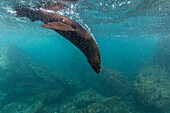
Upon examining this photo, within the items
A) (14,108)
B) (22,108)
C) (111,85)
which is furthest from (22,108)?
(111,85)

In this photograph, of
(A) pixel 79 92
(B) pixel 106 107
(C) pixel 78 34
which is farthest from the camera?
(A) pixel 79 92

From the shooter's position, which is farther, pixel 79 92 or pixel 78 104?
pixel 79 92

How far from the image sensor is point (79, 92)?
21.8m

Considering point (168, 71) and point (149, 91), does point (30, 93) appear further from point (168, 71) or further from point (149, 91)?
point (168, 71)

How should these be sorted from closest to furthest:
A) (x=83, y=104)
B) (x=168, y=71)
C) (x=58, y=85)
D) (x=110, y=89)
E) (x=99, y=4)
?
(x=99, y=4) → (x=83, y=104) → (x=110, y=89) → (x=58, y=85) → (x=168, y=71)

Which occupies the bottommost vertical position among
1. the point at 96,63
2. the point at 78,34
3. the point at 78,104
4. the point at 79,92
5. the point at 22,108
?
the point at 22,108

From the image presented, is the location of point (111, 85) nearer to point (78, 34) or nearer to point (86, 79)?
point (86, 79)

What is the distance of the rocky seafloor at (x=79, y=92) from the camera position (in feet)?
49.5

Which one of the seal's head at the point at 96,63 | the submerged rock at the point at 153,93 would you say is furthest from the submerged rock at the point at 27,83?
the seal's head at the point at 96,63

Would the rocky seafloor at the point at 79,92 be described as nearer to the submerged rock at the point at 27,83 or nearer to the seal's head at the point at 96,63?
the submerged rock at the point at 27,83

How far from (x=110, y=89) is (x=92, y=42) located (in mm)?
18826

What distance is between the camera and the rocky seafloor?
1509 cm

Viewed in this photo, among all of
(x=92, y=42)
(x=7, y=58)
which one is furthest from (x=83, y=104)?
(x=7, y=58)

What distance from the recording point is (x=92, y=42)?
10.7 ft
